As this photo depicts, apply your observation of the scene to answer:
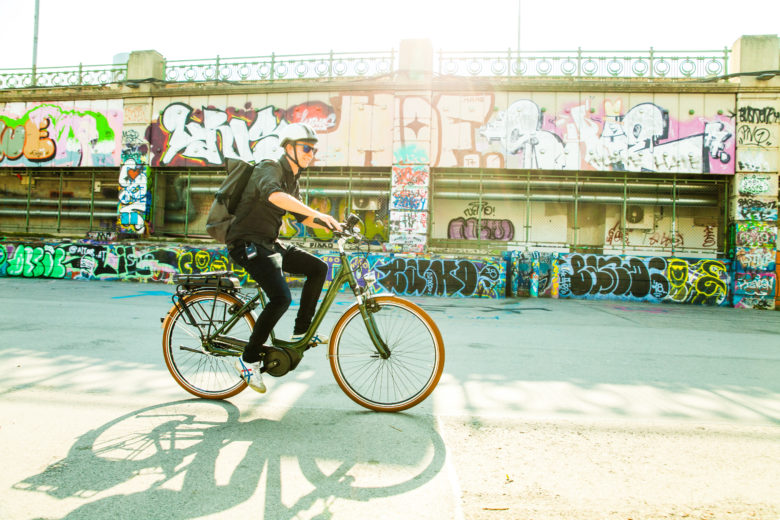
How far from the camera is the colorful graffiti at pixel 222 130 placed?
1401cm

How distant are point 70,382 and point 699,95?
50.4ft

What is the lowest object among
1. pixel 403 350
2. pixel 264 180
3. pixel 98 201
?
pixel 403 350

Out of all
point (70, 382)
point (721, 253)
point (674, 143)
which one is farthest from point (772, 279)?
point (70, 382)

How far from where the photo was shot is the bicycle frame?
10.3ft

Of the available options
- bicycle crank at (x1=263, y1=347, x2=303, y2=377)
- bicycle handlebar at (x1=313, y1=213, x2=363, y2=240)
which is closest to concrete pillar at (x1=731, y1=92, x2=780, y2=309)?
bicycle handlebar at (x1=313, y1=213, x2=363, y2=240)

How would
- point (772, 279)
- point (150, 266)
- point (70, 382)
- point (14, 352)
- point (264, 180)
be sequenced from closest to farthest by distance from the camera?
point (264, 180), point (70, 382), point (14, 352), point (772, 279), point (150, 266)

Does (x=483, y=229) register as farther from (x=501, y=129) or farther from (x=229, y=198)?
(x=229, y=198)

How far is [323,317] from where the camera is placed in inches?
125

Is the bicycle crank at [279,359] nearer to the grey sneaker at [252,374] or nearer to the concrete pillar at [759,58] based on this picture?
the grey sneaker at [252,374]

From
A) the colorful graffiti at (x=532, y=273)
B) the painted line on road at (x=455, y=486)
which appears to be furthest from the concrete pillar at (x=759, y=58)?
the painted line on road at (x=455, y=486)

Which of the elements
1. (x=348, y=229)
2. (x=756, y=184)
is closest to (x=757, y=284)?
(x=756, y=184)

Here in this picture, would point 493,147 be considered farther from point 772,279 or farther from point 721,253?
point 772,279

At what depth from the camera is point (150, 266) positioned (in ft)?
46.1

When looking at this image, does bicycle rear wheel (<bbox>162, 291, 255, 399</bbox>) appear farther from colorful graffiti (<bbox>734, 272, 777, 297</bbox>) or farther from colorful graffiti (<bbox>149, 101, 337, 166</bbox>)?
colorful graffiti (<bbox>734, 272, 777, 297</bbox>)
